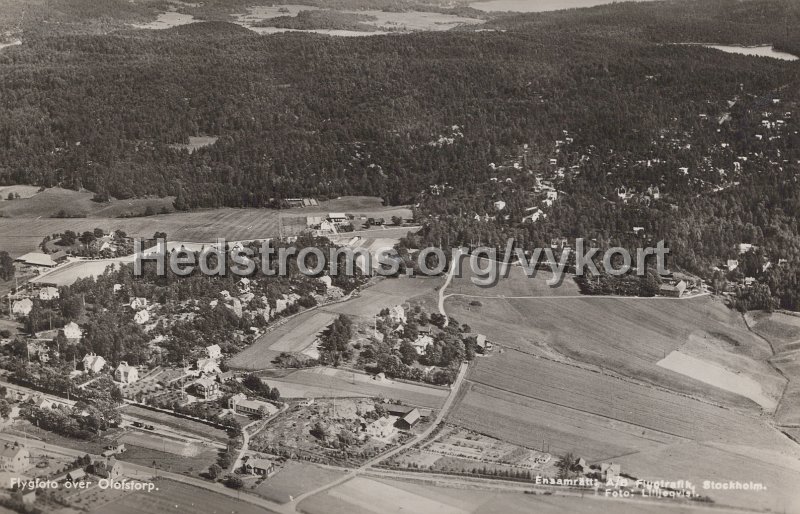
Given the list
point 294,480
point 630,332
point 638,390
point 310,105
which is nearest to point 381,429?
point 294,480

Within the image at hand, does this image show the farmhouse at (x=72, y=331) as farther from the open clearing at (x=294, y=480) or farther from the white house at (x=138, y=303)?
the open clearing at (x=294, y=480)

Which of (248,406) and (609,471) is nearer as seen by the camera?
(609,471)

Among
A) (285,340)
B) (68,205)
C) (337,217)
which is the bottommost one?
(285,340)

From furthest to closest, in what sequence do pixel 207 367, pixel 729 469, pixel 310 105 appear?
pixel 310 105 → pixel 207 367 → pixel 729 469

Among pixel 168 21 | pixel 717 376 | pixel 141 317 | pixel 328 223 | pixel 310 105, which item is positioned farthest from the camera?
pixel 168 21

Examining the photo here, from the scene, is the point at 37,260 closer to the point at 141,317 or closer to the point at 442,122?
the point at 141,317

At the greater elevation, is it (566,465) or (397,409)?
(566,465)

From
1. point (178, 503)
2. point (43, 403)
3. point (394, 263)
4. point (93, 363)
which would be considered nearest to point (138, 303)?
point (93, 363)
